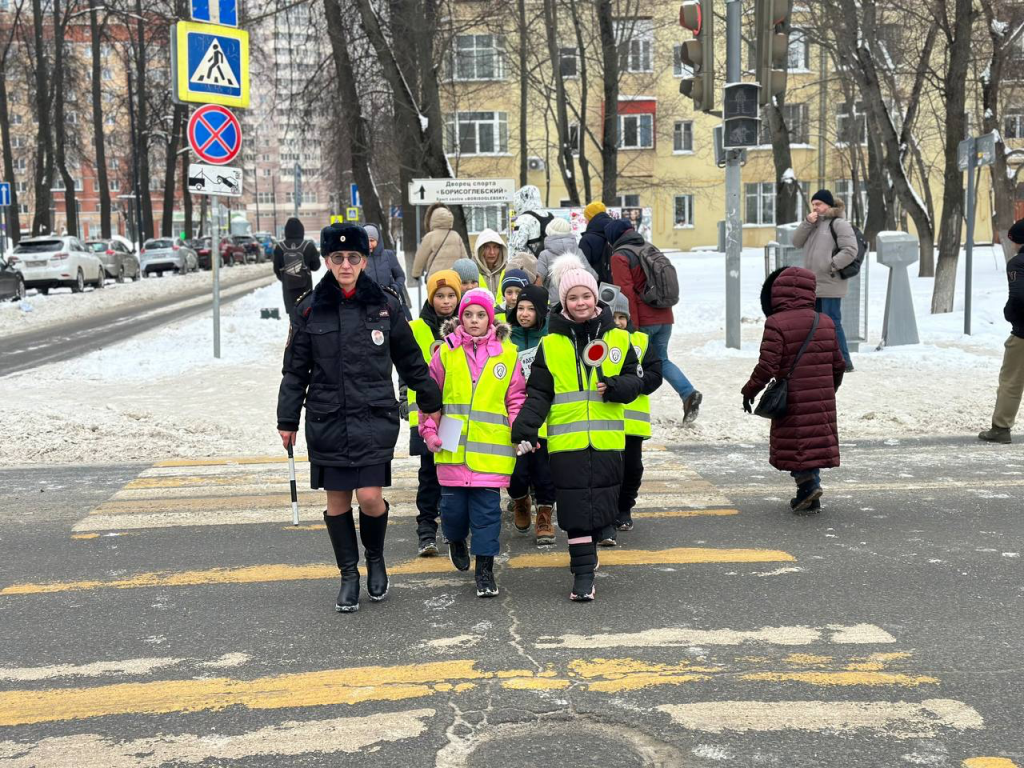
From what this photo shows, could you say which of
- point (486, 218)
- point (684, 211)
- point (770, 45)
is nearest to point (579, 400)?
point (770, 45)

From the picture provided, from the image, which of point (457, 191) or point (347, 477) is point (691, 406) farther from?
point (457, 191)

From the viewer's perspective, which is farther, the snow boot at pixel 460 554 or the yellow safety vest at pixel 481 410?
the snow boot at pixel 460 554

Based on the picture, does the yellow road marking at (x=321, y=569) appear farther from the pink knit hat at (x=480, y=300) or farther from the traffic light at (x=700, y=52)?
the traffic light at (x=700, y=52)

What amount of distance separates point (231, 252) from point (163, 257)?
13.6 m

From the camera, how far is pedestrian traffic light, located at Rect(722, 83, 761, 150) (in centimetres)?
1328

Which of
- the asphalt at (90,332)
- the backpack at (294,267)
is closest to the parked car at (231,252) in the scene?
the asphalt at (90,332)

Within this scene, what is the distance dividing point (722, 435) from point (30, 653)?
6.54 meters

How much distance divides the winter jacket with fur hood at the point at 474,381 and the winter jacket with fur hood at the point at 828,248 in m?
6.96

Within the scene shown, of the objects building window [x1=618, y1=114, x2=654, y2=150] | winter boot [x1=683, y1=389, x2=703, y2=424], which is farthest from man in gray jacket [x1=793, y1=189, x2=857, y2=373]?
building window [x1=618, y1=114, x2=654, y2=150]

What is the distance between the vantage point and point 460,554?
5941mm

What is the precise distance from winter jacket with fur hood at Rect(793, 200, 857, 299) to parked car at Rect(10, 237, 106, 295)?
1068 inches

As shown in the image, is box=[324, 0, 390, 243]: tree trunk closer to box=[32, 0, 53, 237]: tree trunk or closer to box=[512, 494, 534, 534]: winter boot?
box=[512, 494, 534, 534]: winter boot

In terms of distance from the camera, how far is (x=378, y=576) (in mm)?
5535

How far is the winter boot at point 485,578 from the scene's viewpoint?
5.53 metres
